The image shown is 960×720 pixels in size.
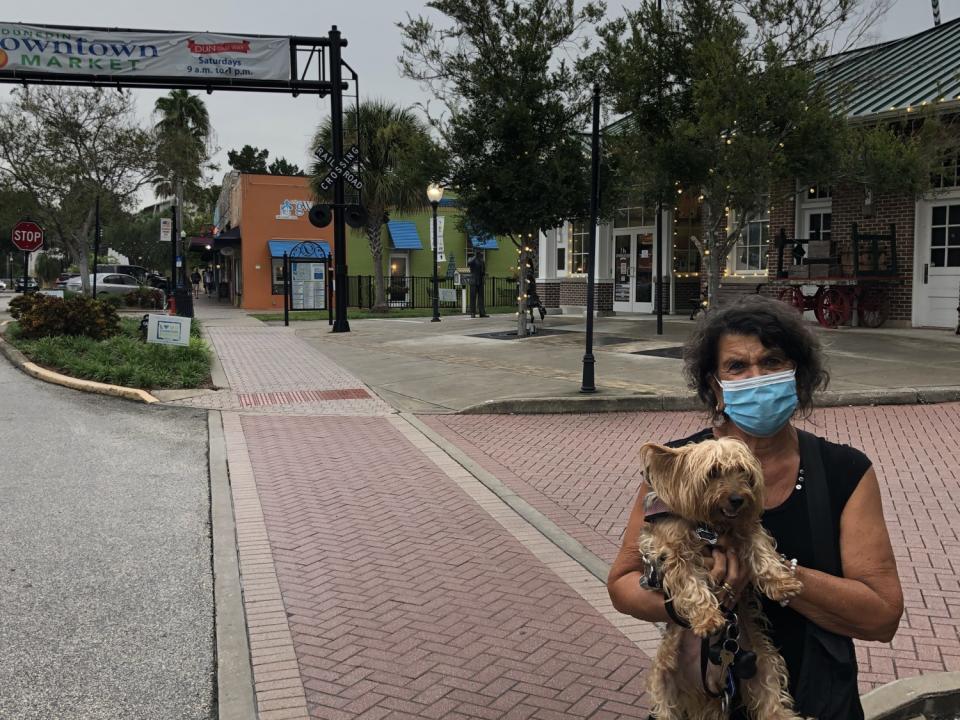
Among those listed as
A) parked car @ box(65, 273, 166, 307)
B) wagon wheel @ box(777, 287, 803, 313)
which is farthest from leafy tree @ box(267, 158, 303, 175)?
wagon wheel @ box(777, 287, 803, 313)

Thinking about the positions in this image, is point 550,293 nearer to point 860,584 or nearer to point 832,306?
point 832,306

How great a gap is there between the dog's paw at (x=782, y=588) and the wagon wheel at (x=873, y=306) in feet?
56.6

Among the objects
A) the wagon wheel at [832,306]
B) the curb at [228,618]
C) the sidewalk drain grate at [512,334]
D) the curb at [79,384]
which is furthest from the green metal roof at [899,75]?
the curb at [228,618]

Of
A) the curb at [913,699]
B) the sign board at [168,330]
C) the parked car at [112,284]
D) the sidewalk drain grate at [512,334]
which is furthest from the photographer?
the parked car at [112,284]

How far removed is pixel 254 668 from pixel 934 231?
662 inches

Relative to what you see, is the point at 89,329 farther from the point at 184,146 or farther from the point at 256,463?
the point at 184,146

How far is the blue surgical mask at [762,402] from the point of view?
2.14m

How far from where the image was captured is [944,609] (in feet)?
14.4

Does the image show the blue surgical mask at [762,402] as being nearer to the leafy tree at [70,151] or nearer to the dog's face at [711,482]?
the dog's face at [711,482]

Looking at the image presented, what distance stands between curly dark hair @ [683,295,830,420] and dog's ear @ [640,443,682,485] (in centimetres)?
62

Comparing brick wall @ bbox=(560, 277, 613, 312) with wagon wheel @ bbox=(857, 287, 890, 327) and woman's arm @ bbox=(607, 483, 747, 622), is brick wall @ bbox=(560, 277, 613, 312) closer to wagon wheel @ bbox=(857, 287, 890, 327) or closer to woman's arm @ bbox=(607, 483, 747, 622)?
wagon wheel @ bbox=(857, 287, 890, 327)

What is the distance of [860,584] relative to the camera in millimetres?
1997

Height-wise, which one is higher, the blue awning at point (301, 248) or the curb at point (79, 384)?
the blue awning at point (301, 248)

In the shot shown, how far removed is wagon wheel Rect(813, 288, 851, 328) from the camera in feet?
57.5
